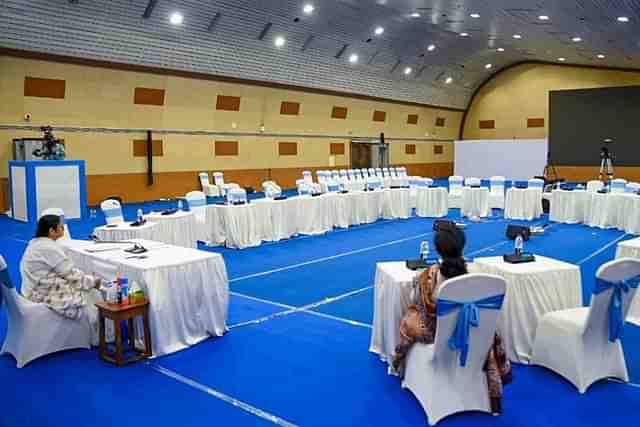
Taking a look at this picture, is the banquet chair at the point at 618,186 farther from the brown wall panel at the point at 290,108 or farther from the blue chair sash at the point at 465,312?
the brown wall panel at the point at 290,108

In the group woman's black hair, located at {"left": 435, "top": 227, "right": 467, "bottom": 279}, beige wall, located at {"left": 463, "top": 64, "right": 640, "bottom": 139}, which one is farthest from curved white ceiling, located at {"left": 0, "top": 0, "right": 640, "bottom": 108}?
woman's black hair, located at {"left": 435, "top": 227, "right": 467, "bottom": 279}

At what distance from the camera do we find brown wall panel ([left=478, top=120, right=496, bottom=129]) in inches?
1212

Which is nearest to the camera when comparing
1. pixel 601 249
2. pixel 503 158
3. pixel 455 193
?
pixel 601 249

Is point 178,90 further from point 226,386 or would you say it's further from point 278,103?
point 226,386

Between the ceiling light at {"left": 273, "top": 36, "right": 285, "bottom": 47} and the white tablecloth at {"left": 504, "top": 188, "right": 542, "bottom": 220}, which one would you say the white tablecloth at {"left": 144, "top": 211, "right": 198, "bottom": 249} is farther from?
the ceiling light at {"left": 273, "top": 36, "right": 285, "bottom": 47}

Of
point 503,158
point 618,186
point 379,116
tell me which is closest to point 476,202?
point 618,186

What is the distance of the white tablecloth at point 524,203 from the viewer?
510 inches

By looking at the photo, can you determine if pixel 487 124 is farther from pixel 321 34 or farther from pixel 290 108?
pixel 321 34

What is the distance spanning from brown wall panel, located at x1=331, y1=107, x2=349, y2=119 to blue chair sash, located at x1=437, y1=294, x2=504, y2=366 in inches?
824

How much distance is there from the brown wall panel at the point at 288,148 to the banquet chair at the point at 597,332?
60.7 ft

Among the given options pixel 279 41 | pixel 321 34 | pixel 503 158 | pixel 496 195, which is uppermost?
pixel 321 34

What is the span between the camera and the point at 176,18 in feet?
49.1

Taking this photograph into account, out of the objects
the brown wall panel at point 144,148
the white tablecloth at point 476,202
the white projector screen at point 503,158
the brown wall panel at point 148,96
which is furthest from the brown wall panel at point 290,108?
the white projector screen at point 503,158

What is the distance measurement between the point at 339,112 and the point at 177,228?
16.4 metres
